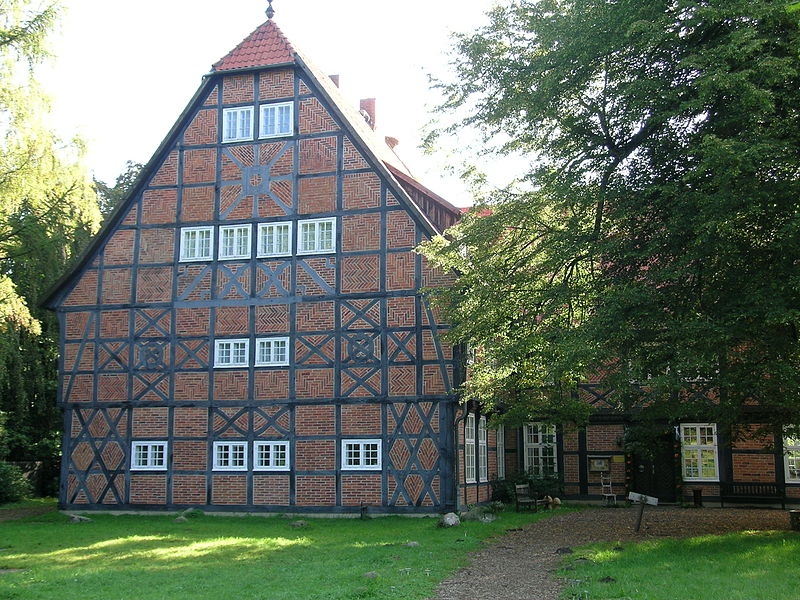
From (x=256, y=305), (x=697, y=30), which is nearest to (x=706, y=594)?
(x=697, y=30)

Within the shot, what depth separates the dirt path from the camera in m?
11.0

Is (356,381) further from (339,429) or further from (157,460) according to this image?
(157,460)

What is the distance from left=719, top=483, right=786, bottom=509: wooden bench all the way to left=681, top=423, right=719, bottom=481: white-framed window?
1.72ft

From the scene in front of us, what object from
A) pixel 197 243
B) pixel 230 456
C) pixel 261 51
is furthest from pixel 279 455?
pixel 261 51

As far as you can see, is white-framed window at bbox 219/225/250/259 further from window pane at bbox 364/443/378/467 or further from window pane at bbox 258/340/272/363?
window pane at bbox 364/443/378/467

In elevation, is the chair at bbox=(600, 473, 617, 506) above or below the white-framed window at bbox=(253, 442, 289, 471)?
below

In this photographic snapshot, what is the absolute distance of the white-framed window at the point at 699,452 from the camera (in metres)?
24.5

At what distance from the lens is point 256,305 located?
21.5 metres

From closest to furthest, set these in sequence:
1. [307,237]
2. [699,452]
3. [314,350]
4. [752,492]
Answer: [314,350], [307,237], [752,492], [699,452]

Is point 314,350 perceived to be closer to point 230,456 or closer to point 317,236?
point 317,236

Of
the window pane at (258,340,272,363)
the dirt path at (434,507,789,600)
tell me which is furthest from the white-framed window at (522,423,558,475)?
the window pane at (258,340,272,363)

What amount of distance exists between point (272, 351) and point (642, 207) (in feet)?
33.2

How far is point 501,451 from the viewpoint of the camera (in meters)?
25.3

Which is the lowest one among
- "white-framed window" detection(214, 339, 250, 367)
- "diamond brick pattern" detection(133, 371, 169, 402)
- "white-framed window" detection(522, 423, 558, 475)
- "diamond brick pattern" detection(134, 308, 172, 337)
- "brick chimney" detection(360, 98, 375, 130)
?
"white-framed window" detection(522, 423, 558, 475)
